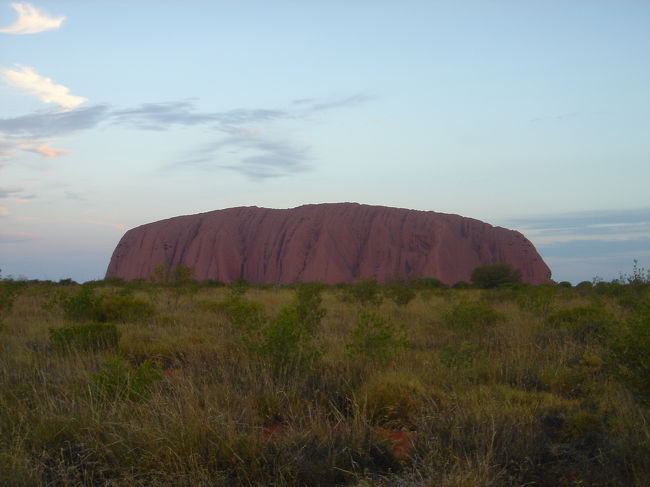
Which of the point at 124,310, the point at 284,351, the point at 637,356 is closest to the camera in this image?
the point at 637,356

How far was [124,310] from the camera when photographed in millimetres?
12297

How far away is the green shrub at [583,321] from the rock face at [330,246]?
145ft

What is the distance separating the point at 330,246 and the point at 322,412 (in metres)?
55.7

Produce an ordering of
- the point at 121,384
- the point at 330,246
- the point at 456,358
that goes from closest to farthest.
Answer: the point at 121,384
the point at 456,358
the point at 330,246

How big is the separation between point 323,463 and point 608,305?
1354 centimetres

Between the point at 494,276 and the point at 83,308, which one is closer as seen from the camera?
the point at 83,308

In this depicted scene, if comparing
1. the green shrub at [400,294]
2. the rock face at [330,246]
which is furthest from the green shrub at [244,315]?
the rock face at [330,246]

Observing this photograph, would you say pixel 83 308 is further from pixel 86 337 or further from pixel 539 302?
pixel 539 302

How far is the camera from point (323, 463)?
137 inches

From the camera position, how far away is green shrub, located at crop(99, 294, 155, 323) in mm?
11938

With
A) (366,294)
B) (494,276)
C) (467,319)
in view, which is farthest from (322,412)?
(494,276)

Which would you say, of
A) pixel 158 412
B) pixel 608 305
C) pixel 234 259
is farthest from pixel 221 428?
pixel 234 259

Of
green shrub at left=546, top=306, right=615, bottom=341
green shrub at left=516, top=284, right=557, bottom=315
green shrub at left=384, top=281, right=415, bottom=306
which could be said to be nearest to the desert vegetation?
green shrub at left=546, top=306, right=615, bottom=341

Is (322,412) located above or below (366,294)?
below
